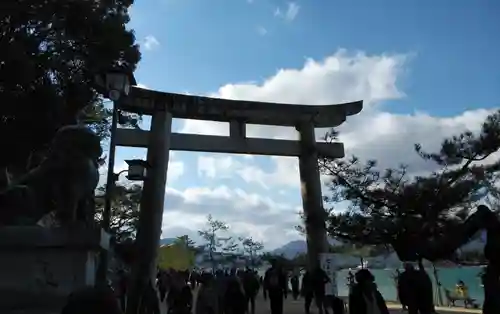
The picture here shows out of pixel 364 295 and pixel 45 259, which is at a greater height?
pixel 45 259

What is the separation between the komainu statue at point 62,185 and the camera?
5.33 metres

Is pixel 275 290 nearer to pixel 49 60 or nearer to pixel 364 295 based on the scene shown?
pixel 364 295

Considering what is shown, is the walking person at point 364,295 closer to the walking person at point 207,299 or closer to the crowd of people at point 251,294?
the crowd of people at point 251,294

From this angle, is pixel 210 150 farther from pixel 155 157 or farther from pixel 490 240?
pixel 490 240

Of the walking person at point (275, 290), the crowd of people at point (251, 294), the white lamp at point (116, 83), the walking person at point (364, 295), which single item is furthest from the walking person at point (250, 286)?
the white lamp at point (116, 83)

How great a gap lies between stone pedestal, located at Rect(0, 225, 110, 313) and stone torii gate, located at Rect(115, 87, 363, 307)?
10.6 meters

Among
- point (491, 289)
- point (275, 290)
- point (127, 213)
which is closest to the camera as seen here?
point (491, 289)

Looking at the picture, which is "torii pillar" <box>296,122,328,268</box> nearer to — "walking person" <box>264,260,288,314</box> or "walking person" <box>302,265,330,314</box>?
"walking person" <box>302,265,330,314</box>

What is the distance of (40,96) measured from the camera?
12.8 m

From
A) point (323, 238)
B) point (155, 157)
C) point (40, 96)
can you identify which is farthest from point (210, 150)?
point (40, 96)

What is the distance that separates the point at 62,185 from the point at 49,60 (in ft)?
29.3

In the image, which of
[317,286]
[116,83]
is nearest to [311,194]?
[317,286]

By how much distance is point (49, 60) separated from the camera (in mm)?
13328

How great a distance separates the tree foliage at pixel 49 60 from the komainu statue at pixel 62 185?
5.94 meters
